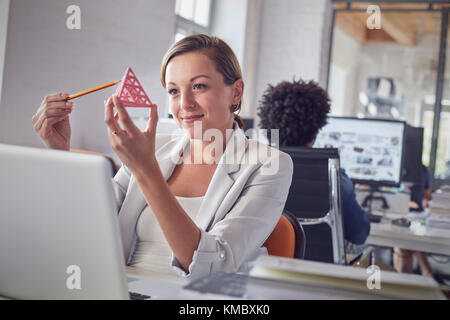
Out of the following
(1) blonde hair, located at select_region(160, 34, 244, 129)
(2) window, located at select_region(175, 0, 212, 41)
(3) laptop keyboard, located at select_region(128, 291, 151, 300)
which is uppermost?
(2) window, located at select_region(175, 0, 212, 41)

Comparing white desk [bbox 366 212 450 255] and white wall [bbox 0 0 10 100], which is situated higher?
white wall [bbox 0 0 10 100]

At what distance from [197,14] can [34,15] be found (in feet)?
8.80

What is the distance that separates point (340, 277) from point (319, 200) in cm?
164

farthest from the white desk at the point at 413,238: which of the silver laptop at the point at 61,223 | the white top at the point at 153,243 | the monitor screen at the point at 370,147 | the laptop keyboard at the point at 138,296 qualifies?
the silver laptop at the point at 61,223

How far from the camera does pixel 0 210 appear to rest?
31.2 inches

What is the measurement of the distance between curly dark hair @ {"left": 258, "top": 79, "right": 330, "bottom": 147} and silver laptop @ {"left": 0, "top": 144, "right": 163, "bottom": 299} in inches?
68.3

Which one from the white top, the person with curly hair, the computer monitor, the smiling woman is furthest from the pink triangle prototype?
the computer monitor

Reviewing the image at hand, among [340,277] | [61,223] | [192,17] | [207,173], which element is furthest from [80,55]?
[340,277]

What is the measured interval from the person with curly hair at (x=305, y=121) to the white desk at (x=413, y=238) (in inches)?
10.3

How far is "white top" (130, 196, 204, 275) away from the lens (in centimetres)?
129

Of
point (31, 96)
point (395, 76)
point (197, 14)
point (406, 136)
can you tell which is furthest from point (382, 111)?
point (31, 96)

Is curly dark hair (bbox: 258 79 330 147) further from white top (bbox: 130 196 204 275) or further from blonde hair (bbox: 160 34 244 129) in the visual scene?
white top (bbox: 130 196 204 275)

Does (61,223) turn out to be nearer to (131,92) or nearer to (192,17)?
(131,92)

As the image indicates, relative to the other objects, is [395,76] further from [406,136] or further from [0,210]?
[0,210]
